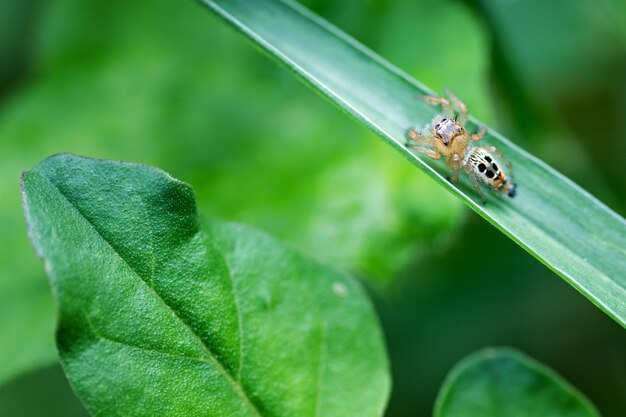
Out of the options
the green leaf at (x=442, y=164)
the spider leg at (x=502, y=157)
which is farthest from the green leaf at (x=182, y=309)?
the spider leg at (x=502, y=157)

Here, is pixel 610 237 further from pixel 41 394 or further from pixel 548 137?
pixel 41 394

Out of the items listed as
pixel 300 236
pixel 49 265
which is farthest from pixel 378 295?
pixel 49 265

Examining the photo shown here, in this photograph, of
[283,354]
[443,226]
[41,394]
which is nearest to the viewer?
[283,354]

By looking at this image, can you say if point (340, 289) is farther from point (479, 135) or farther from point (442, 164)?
point (479, 135)

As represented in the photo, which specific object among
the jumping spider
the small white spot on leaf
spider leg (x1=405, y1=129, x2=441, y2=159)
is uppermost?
the jumping spider

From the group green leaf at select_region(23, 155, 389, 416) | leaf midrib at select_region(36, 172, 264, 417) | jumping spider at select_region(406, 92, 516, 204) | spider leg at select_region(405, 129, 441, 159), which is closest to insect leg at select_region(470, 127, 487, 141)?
jumping spider at select_region(406, 92, 516, 204)

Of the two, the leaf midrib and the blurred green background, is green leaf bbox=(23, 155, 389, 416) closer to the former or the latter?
the leaf midrib
